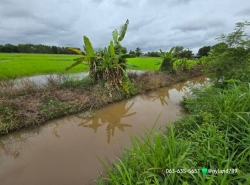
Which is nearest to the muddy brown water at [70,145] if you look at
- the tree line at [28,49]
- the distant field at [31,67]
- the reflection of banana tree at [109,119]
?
the reflection of banana tree at [109,119]

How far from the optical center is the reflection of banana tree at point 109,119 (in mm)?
4352

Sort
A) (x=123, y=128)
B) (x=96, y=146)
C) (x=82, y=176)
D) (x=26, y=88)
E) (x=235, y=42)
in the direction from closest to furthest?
(x=82, y=176) < (x=96, y=146) < (x=235, y=42) < (x=123, y=128) < (x=26, y=88)

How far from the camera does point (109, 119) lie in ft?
16.1

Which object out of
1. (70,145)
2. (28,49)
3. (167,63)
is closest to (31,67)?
(70,145)

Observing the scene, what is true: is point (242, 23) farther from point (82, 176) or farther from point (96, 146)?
point (82, 176)

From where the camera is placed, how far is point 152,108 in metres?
5.81

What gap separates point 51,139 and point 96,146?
1.26m

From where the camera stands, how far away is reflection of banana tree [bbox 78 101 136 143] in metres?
4.35

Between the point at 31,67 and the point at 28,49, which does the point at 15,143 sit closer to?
the point at 31,67

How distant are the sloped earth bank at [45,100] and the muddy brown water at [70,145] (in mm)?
277

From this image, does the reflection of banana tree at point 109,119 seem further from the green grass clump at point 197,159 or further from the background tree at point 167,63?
the background tree at point 167,63

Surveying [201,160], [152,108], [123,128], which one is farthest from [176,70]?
[201,160]

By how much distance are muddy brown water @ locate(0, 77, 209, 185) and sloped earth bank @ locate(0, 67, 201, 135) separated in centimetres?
28

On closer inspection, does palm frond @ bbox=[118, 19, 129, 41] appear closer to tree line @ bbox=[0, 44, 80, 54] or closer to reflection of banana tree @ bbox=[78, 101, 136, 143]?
reflection of banana tree @ bbox=[78, 101, 136, 143]
